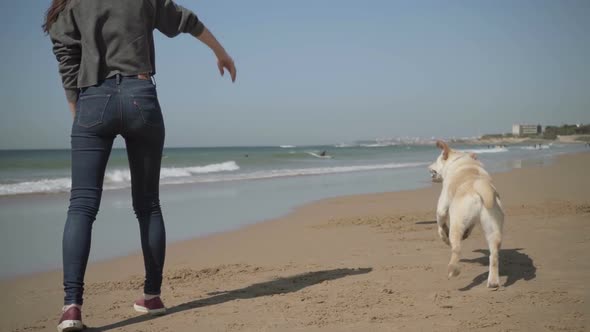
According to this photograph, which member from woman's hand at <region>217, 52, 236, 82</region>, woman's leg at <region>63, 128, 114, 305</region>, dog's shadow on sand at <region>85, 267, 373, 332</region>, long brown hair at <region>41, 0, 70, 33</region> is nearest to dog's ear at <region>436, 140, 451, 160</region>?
dog's shadow on sand at <region>85, 267, 373, 332</region>

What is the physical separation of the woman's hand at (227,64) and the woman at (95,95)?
2.07 feet

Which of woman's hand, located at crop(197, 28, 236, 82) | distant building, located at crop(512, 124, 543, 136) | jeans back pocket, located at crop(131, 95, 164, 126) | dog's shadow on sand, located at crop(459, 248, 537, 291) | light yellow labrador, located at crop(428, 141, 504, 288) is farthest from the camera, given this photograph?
distant building, located at crop(512, 124, 543, 136)

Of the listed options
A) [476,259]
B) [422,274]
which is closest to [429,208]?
[476,259]

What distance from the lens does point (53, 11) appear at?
291cm

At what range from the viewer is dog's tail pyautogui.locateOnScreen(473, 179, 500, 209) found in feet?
12.0

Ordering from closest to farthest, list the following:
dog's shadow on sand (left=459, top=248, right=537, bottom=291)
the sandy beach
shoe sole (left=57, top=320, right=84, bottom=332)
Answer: shoe sole (left=57, top=320, right=84, bottom=332) < the sandy beach < dog's shadow on sand (left=459, top=248, right=537, bottom=291)

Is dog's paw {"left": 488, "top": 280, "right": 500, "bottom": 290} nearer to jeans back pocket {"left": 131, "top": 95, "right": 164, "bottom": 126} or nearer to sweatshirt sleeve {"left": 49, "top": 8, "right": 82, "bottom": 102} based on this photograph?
jeans back pocket {"left": 131, "top": 95, "right": 164, "bottom": 126}

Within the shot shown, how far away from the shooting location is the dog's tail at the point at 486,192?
3.65 meters

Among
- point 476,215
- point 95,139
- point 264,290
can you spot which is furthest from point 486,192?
point 95,139

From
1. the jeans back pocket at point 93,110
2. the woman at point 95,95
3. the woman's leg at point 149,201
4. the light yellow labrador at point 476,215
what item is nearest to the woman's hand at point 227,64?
the woman at point 95,95

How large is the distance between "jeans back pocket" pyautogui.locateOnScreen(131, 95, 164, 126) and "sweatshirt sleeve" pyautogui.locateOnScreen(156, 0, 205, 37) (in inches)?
20.7

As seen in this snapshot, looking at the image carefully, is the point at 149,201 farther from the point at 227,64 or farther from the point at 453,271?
the point at 453,271

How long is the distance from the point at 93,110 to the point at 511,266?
3.63 m

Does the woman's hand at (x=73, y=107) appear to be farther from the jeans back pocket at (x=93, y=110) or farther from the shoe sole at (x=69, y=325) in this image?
the shoe sole at (x=69, y=325)
